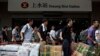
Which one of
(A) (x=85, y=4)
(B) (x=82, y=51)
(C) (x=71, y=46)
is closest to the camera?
(B) (x=82, y=51)

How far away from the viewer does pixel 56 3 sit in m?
29.8

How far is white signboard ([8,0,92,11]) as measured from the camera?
97.3ft

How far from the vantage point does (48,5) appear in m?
29.8

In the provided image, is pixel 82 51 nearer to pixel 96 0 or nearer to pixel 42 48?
pixel 42 48

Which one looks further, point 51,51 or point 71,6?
point 71,6

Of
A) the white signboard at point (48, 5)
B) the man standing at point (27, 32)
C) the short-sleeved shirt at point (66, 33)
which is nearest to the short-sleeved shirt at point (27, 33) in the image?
the man standing at point (27, 32)

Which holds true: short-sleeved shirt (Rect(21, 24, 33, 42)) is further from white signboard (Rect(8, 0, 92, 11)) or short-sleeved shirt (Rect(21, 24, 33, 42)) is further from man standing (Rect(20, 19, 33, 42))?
white signboard (Rect(8, 0, 92, 11))

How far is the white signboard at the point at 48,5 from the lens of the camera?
29647mm

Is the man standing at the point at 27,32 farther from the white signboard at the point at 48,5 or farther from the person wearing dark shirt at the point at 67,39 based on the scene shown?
the white signboard at the point at 48,5

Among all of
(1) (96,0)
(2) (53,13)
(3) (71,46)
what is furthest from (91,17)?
(3) (71,46)

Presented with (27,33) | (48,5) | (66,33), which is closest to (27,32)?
(27,33)

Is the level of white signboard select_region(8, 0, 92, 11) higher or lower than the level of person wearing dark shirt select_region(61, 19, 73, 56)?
higher

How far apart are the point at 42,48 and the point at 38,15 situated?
19.1 metres

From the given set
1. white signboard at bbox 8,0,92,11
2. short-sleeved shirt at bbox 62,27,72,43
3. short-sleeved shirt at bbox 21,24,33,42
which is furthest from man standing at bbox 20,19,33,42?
white signboard at bbox 8,0,92,11
